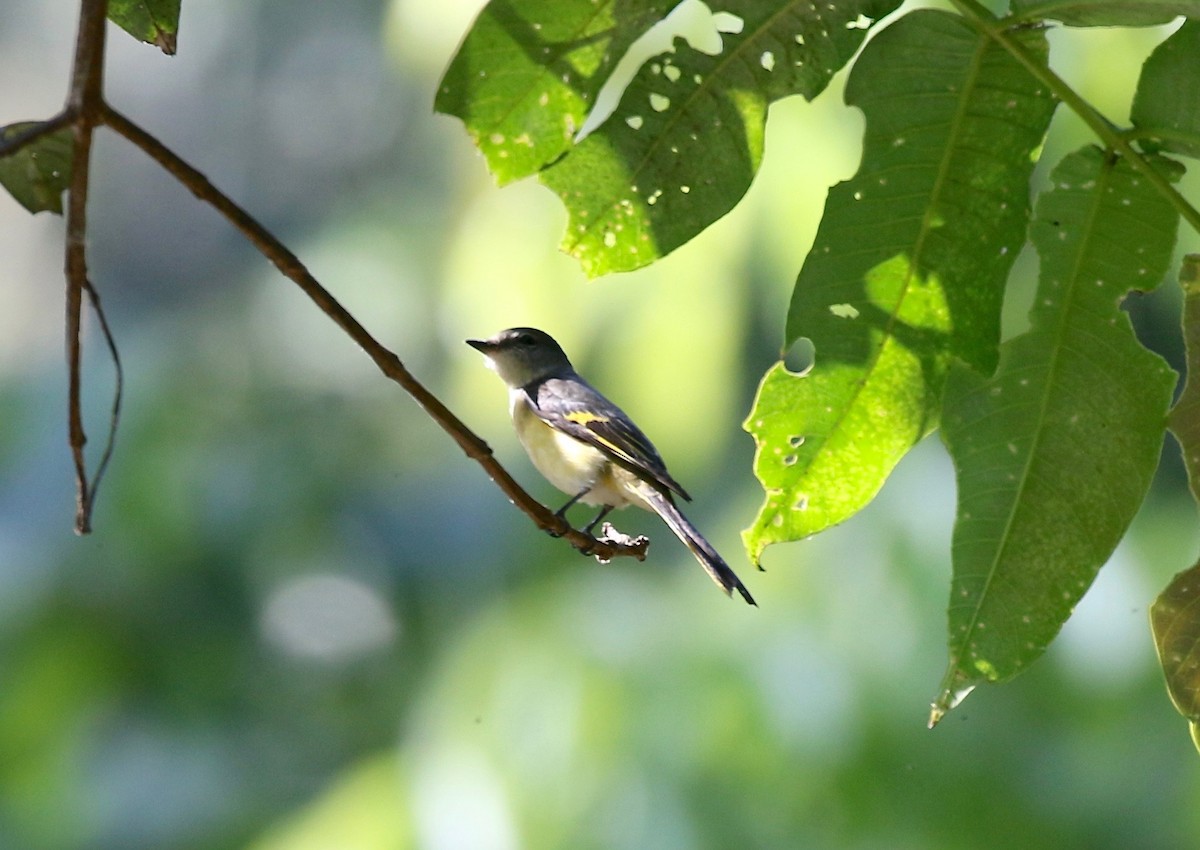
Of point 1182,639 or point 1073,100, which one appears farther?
point 1182,639

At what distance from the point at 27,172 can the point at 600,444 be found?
144 centimetres

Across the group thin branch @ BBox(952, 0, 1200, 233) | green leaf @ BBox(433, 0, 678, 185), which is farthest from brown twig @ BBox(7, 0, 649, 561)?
thin branch @ BBox(952, 0, 1200, 233)

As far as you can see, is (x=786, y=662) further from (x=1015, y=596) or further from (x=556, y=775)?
(x=1015, y=596)

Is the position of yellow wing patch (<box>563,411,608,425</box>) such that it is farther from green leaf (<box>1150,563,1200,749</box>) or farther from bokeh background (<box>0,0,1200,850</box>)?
bokeh background (<box>0,0,1200,850</box>)

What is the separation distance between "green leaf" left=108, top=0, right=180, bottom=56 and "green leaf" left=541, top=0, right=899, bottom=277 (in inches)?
25.1

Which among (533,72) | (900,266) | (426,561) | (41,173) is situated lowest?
(426,561)

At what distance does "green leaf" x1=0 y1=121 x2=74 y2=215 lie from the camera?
204cm

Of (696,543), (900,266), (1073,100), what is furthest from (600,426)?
(1073,100)

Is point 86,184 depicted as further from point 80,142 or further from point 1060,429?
point 1060,429

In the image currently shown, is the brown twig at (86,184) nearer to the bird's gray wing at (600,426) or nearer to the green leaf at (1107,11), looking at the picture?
the green leaf at (1107,11)

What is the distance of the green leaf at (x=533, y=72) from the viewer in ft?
5.92

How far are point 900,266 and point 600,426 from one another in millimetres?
1309

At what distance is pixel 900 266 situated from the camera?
196 cm

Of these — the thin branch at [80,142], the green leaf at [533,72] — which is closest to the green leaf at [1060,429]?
the green leaf at [533,72]
